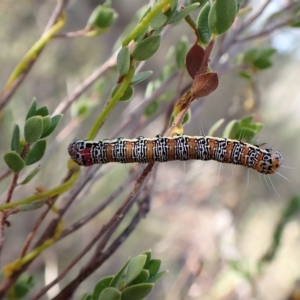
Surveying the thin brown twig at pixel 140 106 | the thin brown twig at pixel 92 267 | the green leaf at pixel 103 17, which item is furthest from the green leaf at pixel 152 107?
the thin brown twig at pixel 92 267

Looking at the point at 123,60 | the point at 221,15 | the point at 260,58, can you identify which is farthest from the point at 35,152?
the point at 260,58

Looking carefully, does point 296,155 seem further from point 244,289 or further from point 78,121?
point 78,121

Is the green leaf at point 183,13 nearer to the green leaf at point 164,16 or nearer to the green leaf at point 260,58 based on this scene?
the green leaf at point 164,16

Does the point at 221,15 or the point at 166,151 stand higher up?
the point at 221,15

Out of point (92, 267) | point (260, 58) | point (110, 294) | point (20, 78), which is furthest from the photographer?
point (260, 58)

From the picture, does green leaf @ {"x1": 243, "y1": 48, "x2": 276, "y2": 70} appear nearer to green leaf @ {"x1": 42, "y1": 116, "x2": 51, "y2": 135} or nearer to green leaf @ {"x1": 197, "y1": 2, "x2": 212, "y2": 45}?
green leaf @ {"x1": 197, "y1": 2, "x2": 212, "y2": 45}

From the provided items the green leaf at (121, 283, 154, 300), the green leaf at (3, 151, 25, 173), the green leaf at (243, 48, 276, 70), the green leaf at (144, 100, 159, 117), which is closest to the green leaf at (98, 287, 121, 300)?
the green leaf at (121, 283, 154, 300)

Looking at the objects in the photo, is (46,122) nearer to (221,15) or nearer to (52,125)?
(52,125)
